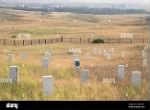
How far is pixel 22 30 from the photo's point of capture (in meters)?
4.70

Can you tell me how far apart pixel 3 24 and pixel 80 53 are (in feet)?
1.87

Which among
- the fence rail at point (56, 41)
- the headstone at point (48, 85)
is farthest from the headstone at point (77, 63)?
the headstone at point (48, 85)

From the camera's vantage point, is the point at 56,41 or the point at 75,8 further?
the point at 56,41

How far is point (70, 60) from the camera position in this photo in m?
4.68

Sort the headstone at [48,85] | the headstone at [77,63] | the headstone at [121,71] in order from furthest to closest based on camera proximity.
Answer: the headstone at [77,63], the headstone at [121,71], the headstone at [48,85]

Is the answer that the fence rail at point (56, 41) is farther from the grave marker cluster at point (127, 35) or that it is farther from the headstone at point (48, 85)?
the headstone at point (48, 85)

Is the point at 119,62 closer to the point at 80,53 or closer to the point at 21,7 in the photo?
the point at 80,53

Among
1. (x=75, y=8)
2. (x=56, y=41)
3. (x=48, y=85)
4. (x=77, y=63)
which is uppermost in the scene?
(x=75, y=8)

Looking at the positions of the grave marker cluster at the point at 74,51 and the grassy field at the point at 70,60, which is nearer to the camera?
the grassy field at the point at 70,60

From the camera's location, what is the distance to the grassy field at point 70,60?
4.45 metres

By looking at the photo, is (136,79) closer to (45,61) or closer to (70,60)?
(70,60)

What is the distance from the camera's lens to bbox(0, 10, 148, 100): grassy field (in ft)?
14.6

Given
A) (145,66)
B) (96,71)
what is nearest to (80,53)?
(96,71)

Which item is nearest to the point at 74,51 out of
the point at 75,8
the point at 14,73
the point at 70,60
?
the point at 70,60
